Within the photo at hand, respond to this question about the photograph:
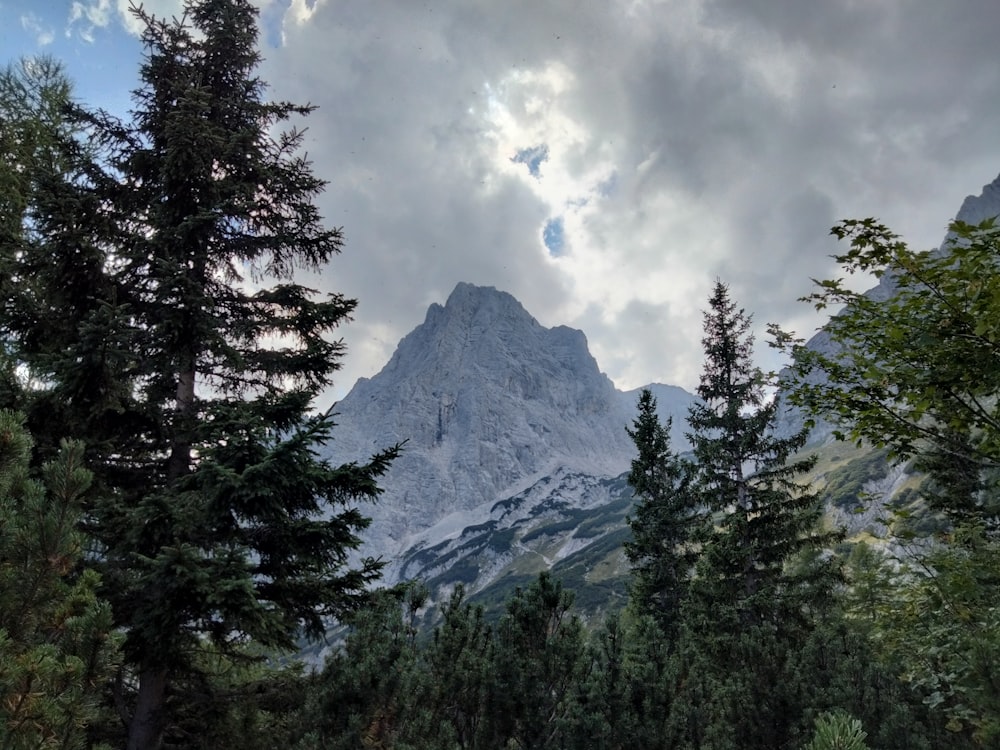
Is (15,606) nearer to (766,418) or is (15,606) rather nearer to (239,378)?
(239,378)

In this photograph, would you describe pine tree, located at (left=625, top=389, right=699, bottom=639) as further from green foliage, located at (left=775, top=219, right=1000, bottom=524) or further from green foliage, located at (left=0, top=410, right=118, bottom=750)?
green foliage, located at (left=0, top=410, right=118, bottom=750)

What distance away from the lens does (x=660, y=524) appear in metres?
24.1

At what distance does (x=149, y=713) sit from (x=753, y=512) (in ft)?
58.7

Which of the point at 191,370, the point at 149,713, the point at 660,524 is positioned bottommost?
the point at 149,713

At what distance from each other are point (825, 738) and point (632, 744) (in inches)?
211

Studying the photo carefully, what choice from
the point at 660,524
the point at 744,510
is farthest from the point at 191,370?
the point at 660,524

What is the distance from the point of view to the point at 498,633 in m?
8.00

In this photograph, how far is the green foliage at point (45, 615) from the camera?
330 cm

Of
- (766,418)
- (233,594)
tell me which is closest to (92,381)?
(233,594)

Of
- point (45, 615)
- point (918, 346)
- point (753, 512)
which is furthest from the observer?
point (753, 512)

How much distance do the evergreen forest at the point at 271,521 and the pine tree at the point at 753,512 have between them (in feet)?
23.6

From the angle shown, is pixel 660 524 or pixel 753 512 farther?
pixel 660 524

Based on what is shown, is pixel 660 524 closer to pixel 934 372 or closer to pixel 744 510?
pixel 744 510

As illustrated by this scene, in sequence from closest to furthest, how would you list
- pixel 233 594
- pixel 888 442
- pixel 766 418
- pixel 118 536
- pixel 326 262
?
pixel 888 442 < pixel 233 594 < pixel 118 536 < pixel 326 262 < pixel 766 418
